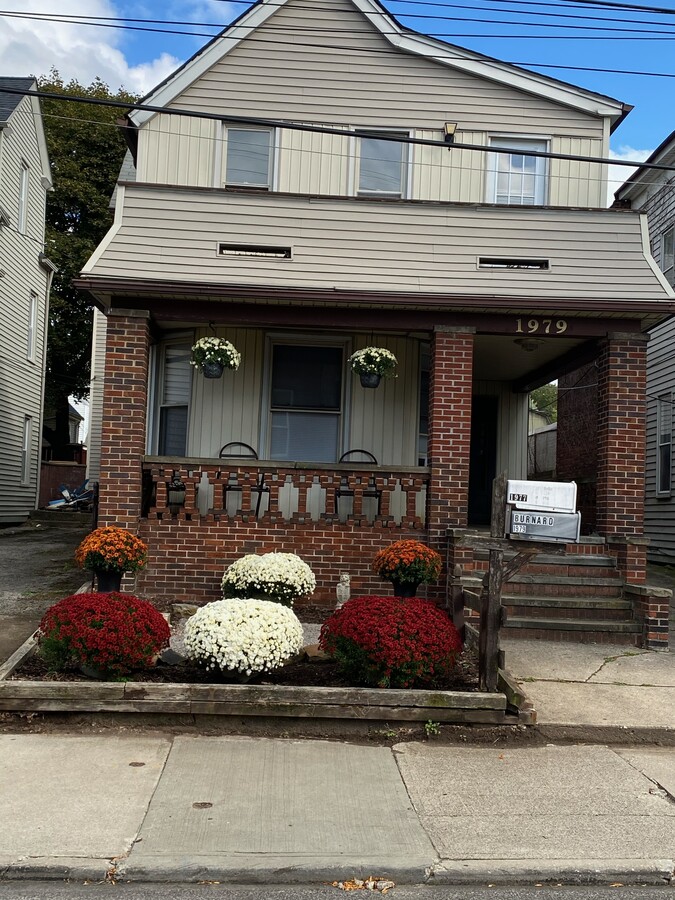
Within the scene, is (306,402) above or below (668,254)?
below

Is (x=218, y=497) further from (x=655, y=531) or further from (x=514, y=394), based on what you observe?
(x=655, y=531)

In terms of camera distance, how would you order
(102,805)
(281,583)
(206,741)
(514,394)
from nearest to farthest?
(102,805)
(206,741)
(281,583)
(514,394)

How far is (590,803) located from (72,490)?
26.9 metres

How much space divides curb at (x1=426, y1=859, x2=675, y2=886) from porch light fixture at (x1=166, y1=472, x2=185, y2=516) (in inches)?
262

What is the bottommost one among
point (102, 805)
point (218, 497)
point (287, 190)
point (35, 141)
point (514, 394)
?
point (102, 805)

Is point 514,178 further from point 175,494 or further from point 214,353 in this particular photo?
point 175,494

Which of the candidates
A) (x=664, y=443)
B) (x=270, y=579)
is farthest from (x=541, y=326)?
(x=664, y=443)

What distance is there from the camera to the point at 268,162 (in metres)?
12.2

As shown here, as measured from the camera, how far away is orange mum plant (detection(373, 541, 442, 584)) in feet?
28.4

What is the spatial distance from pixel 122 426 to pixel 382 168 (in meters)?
5.54

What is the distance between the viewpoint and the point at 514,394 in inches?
554

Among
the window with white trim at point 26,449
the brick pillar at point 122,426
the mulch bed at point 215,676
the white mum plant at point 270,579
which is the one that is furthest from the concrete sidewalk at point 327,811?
the window with white trim at point 26,449

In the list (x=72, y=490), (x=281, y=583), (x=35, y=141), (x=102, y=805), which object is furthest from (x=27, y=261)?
(x=102, y=805)

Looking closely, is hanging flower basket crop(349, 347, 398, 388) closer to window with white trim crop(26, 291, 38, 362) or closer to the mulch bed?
the mulch bed
